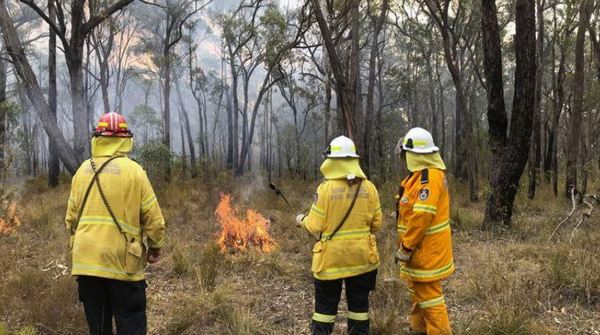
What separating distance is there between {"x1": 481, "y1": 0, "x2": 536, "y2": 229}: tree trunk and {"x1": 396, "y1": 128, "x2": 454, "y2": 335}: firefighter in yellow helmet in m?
4.53

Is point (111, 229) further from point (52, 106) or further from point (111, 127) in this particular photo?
point (52, 106)

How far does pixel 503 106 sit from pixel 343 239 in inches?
202

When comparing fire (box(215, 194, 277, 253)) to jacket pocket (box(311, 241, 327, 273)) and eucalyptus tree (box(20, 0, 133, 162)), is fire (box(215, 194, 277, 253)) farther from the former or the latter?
eucalyptus tree (box(20, 0, 133, 162))

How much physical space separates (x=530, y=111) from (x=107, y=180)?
21.6 ft

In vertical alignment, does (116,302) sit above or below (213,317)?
above

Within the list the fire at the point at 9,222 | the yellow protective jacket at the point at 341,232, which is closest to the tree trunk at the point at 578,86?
the yellow protective jacket at the point at 341,232

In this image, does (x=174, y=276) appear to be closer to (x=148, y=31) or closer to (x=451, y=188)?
(x=451, y=188)

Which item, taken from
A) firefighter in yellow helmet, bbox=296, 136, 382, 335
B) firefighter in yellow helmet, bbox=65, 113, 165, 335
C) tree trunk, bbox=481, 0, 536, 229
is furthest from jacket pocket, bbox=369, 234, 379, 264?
tree trunk, bbox=481, 0, 536, 229

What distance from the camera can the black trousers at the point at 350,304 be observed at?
11.3 ft

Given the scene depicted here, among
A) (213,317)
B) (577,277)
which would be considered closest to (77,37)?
(213,317)

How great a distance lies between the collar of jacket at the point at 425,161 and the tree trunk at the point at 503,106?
450 cm

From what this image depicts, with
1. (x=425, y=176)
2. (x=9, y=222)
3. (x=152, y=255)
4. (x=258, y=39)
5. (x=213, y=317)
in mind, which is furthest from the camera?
(x=258, y=39)

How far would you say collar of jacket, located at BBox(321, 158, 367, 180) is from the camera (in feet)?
11.3

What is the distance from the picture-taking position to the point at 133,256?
9.52ft
